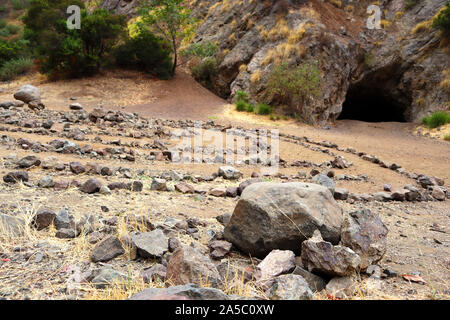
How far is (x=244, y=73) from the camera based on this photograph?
16.0 meters

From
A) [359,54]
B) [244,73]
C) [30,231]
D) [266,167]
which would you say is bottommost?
[266,167]

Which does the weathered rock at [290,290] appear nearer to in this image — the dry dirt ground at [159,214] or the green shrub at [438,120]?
the dry dirt ground at [159,214]

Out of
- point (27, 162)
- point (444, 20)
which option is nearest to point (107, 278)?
point (27, 162)

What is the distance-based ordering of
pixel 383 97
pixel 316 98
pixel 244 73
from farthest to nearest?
pixel 383 97 → pixel 244 73 → pixel 316 98

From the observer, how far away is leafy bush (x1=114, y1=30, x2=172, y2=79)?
667 inches

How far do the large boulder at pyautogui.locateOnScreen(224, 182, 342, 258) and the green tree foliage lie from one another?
51.3ft

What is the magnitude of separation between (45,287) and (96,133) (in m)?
5.68

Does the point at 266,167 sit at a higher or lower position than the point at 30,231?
lower

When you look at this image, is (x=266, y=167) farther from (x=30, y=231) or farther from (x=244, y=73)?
(x=244, y=73)

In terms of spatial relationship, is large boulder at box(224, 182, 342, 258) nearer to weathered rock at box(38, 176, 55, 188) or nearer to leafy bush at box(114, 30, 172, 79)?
weathered rock at box(38, 176, 55, 188)

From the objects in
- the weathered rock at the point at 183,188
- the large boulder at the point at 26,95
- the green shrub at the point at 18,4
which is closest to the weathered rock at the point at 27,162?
the weathered rock at the point at 183,188

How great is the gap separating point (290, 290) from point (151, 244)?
0.93 meters
